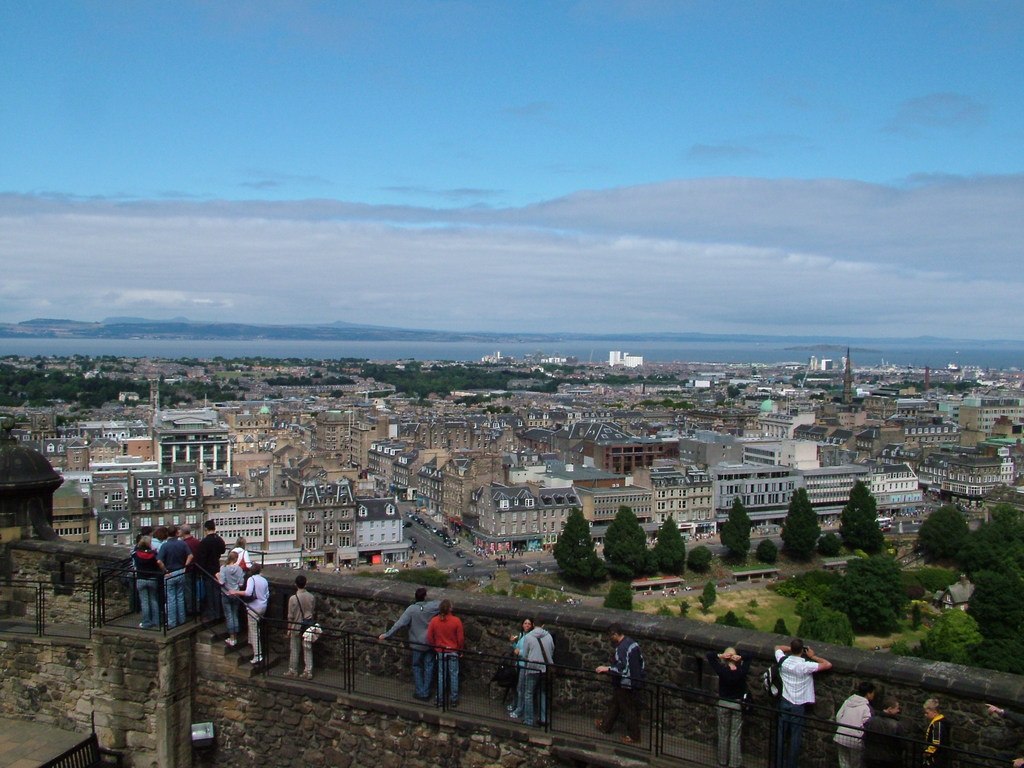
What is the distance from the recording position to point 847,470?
6291 centimetres

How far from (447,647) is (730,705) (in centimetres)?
163

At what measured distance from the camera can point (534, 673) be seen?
5000mm

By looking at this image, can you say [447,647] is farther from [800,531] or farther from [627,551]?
[800,531]

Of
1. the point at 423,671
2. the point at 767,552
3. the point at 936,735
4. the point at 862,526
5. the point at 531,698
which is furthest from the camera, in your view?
the point at 862,526

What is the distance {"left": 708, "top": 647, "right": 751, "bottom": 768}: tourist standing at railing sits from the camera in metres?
4.52

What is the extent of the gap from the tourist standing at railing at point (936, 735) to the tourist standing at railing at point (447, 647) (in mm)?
2455

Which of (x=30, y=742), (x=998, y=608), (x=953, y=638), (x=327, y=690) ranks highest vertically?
(x=327, y=690)

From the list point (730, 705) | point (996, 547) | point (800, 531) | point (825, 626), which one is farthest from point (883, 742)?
point (800, 531)

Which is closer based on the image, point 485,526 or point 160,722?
point 160,722

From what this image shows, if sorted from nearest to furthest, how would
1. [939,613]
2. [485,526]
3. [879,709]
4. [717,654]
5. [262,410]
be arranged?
[879,709] < [717,654] < [939,613] < [485,526] < [262,410]

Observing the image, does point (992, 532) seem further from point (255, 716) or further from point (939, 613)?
point (255, 716)

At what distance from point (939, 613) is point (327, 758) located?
3506 cm

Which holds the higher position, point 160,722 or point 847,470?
point 160,722

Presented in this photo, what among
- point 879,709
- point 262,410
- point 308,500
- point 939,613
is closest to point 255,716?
point 879,709
